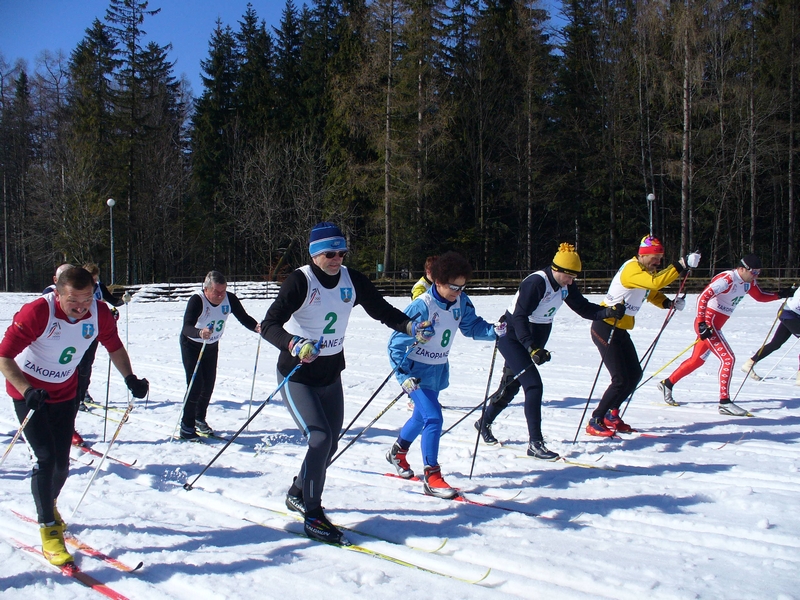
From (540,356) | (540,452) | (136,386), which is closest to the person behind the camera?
(136,386)

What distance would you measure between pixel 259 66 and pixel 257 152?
26.9ft

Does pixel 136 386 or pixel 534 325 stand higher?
pixel 534 325

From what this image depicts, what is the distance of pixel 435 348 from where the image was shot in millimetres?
4953

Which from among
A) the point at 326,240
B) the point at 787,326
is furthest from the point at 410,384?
the point at 787,326

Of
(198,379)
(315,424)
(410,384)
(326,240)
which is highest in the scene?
(326,240)

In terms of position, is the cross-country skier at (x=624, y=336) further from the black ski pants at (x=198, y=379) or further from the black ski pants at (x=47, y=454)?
the black ski pants at (x=47, y=454)

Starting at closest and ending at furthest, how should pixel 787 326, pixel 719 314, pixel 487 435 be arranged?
pixel 487 435
pixel 719 314
pixel 787 326

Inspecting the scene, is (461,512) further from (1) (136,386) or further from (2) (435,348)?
(1) (136,386)

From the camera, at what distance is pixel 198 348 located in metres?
7.02

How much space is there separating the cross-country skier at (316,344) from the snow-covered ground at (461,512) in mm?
359

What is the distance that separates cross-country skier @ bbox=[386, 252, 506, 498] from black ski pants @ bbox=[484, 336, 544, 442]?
90 cm

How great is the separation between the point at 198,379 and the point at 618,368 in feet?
14.3

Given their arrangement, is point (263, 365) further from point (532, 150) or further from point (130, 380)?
point (532, 150)

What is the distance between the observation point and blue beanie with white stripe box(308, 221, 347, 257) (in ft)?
13.8
